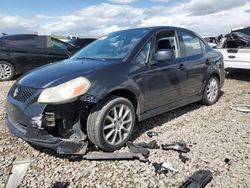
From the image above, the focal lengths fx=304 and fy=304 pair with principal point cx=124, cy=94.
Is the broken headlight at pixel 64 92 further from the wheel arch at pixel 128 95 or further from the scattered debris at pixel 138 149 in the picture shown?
the scattered debris at pixel 138 149

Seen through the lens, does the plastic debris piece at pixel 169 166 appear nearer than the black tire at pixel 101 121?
Yes

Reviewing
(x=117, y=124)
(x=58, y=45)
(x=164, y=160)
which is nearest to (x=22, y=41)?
(x=58, y=45)

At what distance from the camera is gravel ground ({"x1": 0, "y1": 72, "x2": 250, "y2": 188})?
3396mm

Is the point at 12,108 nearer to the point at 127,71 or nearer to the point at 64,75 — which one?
the point at 64,75

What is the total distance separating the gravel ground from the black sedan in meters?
0.30

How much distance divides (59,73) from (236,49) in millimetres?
6600

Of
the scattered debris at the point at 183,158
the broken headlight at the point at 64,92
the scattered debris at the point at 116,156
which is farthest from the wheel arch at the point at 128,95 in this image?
the scattered debris at the point at 183,158

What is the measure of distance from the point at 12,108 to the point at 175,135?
7.97 ft

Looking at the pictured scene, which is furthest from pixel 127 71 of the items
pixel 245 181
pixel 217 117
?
pixel 217 117

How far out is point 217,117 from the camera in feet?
18.8

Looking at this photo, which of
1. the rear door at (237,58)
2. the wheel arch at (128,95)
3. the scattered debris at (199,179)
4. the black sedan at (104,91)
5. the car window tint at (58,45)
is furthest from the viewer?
the car window tint at (58,45)

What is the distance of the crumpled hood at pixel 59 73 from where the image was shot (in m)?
3.84

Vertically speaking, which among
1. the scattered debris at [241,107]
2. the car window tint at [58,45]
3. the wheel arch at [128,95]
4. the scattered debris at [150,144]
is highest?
the car window tint at [58,45]

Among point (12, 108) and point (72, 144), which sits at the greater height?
point (12, 108)
